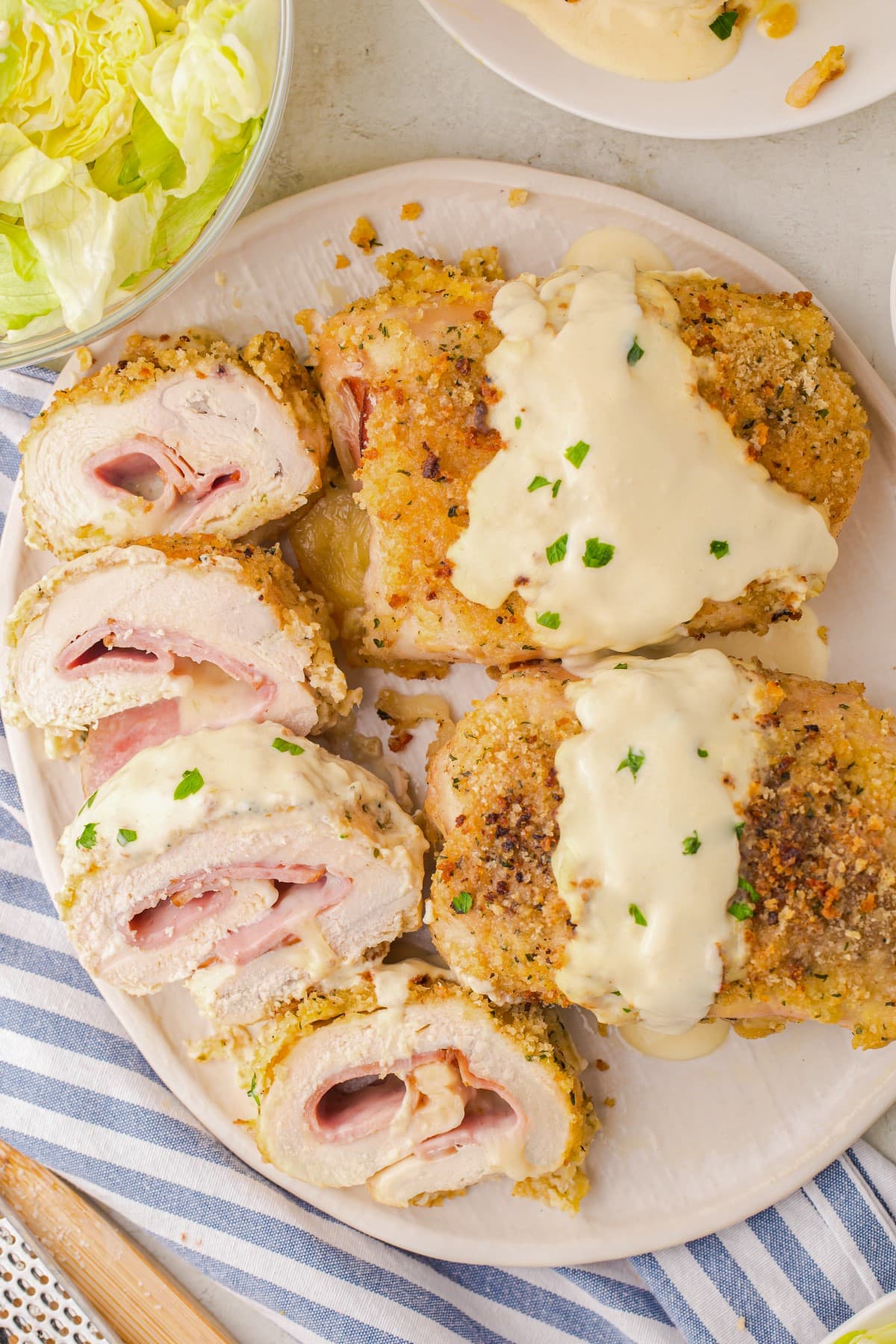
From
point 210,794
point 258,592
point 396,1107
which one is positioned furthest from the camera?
point 396,1107

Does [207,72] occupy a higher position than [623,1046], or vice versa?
[207,72]

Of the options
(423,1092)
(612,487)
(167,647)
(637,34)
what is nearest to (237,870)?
(167,647)

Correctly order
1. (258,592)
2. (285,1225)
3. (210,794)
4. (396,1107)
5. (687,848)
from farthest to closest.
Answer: (285,1225) < (396,1107) < (258,592) < (210,794) < (687,848)

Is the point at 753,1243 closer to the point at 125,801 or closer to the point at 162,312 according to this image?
the point at 125,801

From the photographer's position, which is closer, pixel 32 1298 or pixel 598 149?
pixel 598 149

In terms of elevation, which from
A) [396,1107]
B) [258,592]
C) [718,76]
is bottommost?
[396,1107]

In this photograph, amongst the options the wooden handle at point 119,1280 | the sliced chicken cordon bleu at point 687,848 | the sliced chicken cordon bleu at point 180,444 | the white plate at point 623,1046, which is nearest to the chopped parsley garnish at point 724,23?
the white plate at point 623,1046

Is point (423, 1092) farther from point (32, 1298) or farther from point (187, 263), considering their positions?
point (187, 263)
